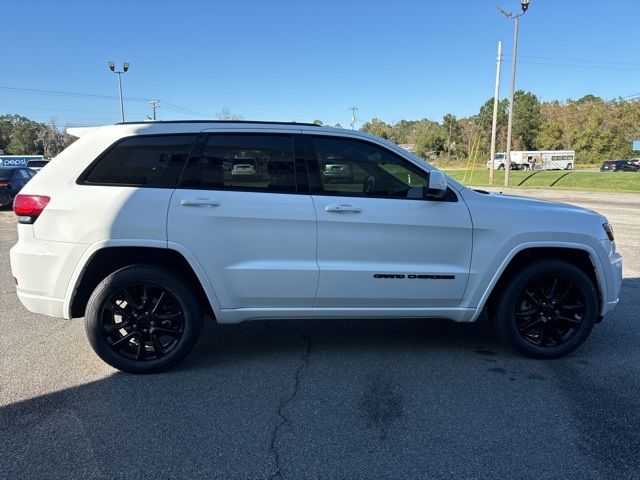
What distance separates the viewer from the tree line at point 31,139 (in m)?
100

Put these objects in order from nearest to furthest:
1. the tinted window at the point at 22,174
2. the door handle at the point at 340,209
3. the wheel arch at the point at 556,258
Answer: the door handle at the point at 340,209 < the wheel arch at the point at 556,258 < the tinted window at the point at 22,174

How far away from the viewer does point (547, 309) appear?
4137 millimetres

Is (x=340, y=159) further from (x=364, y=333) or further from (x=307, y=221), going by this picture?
(x=364, y=333)

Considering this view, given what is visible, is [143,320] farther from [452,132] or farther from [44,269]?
[452,132]

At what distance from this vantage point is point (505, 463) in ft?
8.94

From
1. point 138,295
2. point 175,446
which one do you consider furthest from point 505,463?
point 138,295

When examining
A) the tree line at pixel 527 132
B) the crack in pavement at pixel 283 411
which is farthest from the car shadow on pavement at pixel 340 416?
the tree line at pixel 527 132

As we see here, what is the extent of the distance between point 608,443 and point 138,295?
134 inches

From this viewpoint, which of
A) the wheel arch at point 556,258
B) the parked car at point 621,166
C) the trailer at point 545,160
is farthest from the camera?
the trailer at point 545,160

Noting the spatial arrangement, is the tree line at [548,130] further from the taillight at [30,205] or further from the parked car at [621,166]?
the taillight at [30,205]

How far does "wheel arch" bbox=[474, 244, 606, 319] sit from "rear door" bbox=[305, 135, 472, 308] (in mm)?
429

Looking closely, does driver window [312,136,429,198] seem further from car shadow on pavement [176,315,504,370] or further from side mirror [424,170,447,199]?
car shadow on pavement [176,315,504,370]

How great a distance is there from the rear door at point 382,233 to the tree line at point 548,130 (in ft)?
222

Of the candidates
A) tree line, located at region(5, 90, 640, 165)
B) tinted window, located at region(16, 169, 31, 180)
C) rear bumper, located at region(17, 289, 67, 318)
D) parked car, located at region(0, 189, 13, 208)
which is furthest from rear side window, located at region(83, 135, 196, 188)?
tree line, located at region(5, 90, 640, 165)
